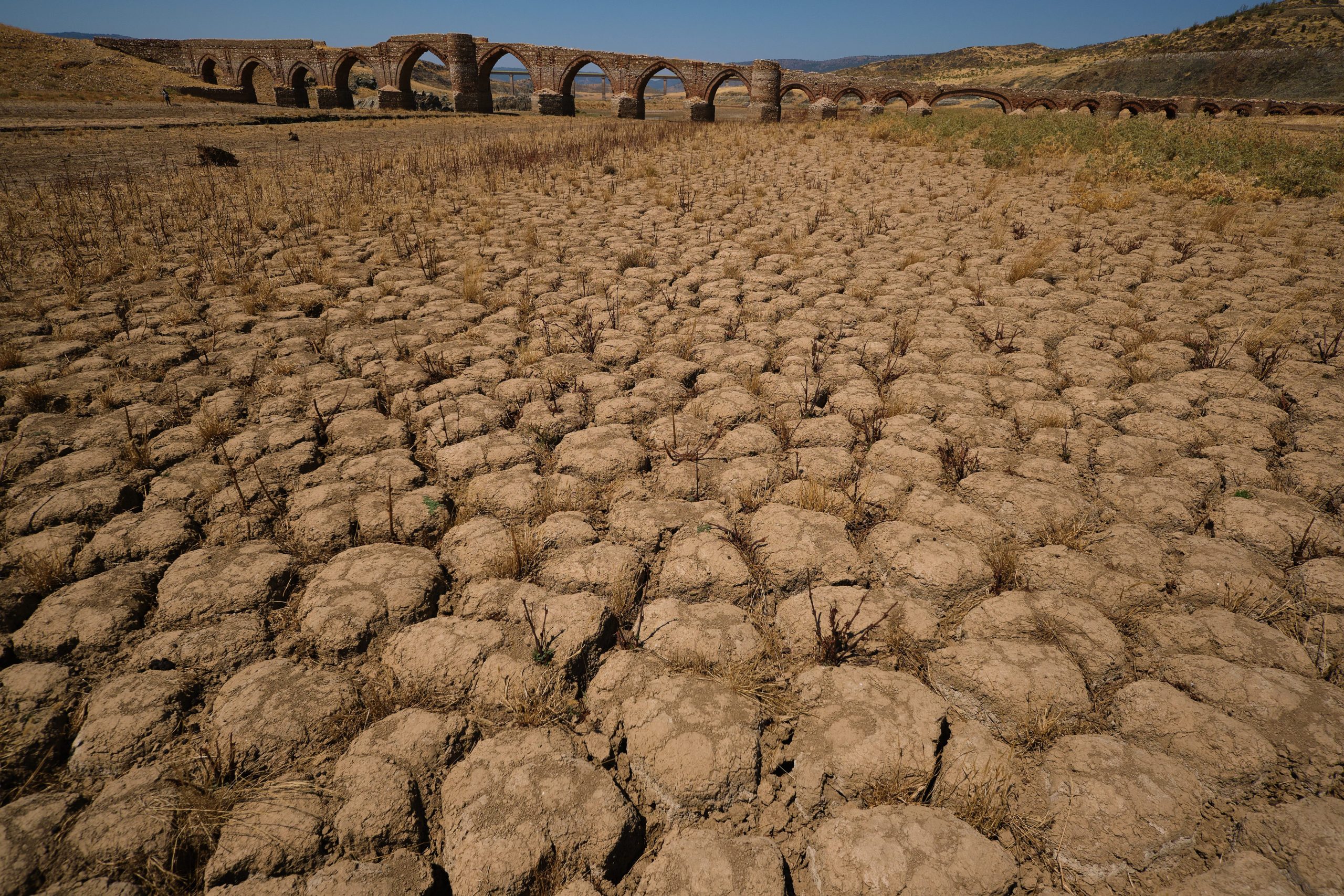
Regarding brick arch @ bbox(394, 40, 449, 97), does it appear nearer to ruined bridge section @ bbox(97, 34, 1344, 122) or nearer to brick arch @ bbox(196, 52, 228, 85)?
ruined bridge section @ bbox(97, 34, 1344, 122)

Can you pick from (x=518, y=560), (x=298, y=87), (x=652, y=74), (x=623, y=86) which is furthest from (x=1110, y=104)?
(x=298, y=87)

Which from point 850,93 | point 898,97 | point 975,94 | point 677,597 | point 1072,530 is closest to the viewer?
point 677,597

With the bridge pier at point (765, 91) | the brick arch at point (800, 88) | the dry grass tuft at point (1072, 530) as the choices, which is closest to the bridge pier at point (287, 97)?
the bridge pier at point (765, 91)

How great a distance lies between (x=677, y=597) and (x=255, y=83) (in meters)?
42.7

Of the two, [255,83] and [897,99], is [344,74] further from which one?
[897,99]

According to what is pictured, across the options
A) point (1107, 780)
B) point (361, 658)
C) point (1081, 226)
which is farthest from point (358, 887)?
point (1081, 226)

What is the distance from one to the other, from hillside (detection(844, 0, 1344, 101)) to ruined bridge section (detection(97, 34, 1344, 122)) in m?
6.47

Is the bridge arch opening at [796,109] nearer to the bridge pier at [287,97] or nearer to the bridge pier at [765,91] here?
the bridge pier at [765,91]

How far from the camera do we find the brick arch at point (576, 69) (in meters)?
21.9

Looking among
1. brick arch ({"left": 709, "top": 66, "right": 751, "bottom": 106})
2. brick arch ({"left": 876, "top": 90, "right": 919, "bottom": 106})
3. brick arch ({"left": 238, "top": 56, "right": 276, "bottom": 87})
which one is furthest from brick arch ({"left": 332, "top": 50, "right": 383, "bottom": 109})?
brick arch ({"left": 876, "top": 90, "right": 919, "bottom": 106})

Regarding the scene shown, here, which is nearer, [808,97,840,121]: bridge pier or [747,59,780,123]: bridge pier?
[747,59,780,123]: bridge pier

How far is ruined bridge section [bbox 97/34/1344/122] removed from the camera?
2028cm

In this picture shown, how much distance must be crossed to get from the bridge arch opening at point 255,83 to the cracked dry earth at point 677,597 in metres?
32.0

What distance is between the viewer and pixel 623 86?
72.4ft
